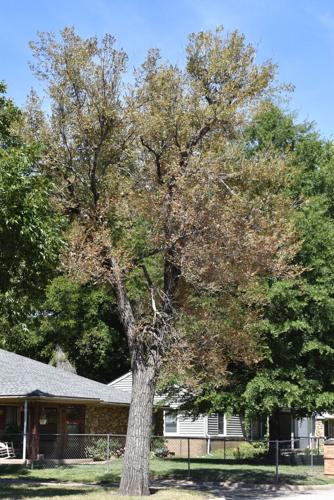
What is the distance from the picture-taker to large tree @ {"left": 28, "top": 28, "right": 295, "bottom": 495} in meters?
17.9

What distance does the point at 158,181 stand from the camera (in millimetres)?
19125

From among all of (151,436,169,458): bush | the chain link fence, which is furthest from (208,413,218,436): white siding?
(151,436,169,458): bush

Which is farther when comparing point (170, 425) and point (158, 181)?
point (170, 425)

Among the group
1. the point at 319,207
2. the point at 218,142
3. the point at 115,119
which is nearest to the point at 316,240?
the point at 319,207

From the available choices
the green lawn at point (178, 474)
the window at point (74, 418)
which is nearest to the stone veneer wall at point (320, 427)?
the window at point (74, 418)

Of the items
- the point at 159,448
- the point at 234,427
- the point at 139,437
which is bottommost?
the point at 159,448

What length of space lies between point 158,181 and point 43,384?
14.5 m

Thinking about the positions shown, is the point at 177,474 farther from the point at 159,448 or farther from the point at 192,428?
the point at 192,428

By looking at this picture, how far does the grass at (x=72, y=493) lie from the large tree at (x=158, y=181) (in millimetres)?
677

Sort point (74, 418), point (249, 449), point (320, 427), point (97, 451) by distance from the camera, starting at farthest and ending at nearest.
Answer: point (320, 427)
point (249, 449)
point (74, 418)
point (97, 451)

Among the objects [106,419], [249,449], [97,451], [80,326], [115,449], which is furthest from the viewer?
[80,326]

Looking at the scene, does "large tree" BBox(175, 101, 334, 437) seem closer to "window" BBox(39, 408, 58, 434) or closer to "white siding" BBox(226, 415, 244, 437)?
"window" BBox(39, 408, 58, 434)

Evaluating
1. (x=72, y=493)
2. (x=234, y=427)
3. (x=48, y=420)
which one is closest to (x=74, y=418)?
(x=48, y=420)

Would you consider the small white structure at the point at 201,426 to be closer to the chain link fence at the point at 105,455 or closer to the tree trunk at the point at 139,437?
the chain link fence at the point at 105,455
